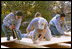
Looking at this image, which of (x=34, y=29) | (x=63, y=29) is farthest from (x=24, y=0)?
(x=63, y=29)

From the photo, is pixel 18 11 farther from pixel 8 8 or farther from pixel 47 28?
pixel 47 28

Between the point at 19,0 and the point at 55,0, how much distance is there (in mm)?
206

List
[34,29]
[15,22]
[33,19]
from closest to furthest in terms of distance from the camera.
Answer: [15,22]
[33,19]
[34,29]

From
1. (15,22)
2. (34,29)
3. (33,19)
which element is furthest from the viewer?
(34,29)

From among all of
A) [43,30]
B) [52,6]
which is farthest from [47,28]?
[52,6]

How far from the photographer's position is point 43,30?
1249mm

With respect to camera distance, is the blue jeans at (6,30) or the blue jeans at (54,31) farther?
the blue jeans at (54,31)

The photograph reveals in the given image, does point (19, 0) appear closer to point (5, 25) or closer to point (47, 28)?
point (5, 25)

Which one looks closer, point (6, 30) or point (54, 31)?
point (6, 30)

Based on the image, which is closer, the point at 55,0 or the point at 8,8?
the point at 8,8

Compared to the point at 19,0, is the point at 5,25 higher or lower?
lower

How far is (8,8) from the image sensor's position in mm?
1047

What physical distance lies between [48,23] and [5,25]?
293 millimetres

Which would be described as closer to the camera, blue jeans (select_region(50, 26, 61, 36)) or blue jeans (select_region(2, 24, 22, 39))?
blue jeans (select_region(2, 24, 22, 39))
